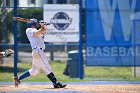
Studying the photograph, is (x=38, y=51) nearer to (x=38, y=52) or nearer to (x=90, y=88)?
(x=38, y=52)

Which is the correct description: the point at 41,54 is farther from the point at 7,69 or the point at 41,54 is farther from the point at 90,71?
the point at 90,71

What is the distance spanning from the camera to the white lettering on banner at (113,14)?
715 inches

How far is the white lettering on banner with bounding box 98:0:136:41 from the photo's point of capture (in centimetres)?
1817

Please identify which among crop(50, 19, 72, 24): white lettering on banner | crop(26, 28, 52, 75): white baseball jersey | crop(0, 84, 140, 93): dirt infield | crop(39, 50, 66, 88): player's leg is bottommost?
crop(0, 84, 140, 93): dirt infield

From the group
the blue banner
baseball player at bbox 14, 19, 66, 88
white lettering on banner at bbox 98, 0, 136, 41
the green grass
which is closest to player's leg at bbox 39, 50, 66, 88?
baseball player at bbox 14, 19, 66, 88

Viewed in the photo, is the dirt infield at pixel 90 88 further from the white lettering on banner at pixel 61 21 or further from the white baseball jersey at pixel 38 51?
the white lettering on banner at pixel 61 21

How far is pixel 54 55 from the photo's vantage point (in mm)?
23125

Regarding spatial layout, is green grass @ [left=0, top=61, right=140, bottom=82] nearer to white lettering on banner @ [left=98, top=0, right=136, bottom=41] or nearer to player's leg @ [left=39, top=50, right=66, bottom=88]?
white lettering on banner @ [left=98, top=0, right=136, bottom=41]

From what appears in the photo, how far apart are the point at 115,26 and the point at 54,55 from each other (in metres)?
5.50

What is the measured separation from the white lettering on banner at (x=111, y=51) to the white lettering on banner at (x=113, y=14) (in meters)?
0.37

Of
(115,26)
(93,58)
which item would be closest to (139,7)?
(115,26)

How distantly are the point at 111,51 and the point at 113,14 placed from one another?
1308mm

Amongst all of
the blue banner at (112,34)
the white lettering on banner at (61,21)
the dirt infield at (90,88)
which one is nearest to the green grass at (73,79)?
the blue banner at (112,34)

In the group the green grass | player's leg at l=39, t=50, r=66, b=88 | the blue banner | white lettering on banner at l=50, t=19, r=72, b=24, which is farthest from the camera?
the blue banner
